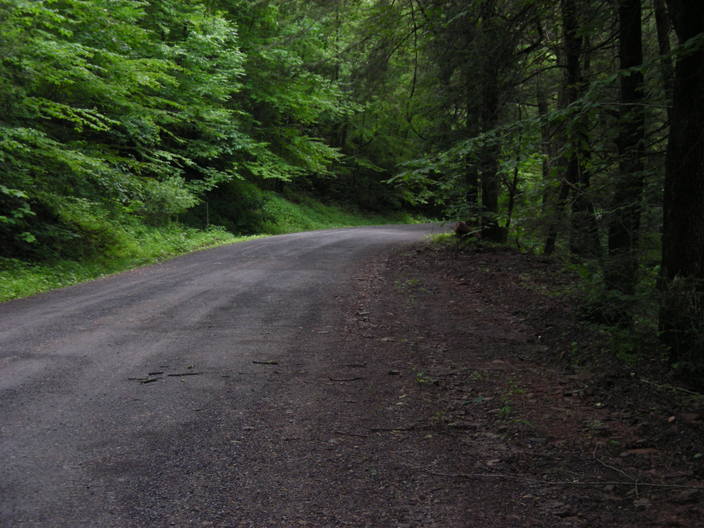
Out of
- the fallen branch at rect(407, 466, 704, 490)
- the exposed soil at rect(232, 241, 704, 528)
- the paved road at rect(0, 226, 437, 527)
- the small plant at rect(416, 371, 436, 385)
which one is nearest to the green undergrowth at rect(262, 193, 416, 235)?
the paved road at rect(0, 226, 437, 527)

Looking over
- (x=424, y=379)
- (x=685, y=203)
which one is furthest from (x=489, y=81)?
(x=424, y=379)

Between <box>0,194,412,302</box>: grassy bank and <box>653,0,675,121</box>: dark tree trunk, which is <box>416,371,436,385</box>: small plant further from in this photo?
<box>0,194,412,302</box>: grassy bank

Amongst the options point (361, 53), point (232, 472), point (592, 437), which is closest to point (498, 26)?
point (361, 53)

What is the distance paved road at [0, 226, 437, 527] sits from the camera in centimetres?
317

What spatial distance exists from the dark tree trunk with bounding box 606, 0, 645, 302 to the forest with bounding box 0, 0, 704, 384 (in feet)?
0.08

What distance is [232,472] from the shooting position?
3.42 metres

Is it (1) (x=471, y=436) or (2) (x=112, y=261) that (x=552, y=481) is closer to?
(1) (x=471, y=436)

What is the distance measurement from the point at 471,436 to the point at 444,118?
845 centimetres

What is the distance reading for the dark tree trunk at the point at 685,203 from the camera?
14.9ft

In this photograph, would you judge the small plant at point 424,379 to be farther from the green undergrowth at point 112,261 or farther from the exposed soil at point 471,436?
the green undergrowth at point 112,261

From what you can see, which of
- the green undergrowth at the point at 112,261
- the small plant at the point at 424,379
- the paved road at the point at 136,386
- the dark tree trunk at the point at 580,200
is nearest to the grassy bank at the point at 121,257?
the green undergrowth at the point at 112,261

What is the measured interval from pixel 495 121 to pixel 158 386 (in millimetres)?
8660

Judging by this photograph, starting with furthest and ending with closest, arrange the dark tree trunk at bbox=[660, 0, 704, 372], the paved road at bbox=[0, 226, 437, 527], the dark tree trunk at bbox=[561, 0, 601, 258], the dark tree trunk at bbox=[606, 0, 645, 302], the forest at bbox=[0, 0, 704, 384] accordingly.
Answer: the dark tree trunk at bbox=[561, 0, 601, 258], the dark tree trunk at bbox=[606, 0, 645, 302], the forest at bbox=[0, 0, 704, 384], the dark tree trunk at bbox=[660, 0, 704, 372], the paved road at bbox=[0, 226, 437, 527]

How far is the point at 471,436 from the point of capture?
4.00 m
